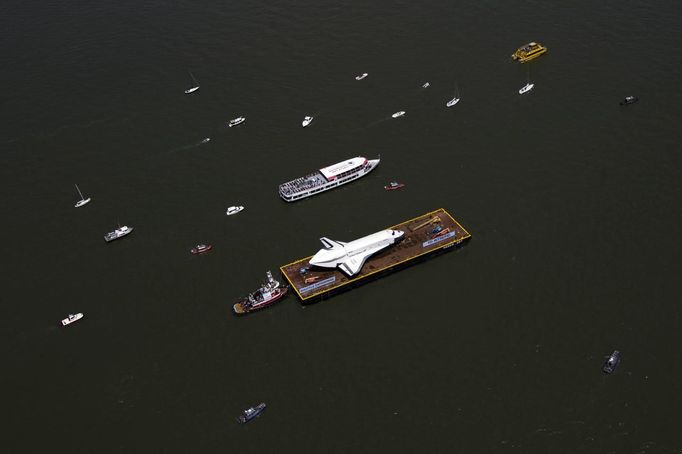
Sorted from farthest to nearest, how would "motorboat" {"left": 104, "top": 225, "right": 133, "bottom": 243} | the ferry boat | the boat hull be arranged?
the ferry boat, "motorboat" {"left": 104, "top": 225, "right": 133, "bottom": 243}, the boat hull

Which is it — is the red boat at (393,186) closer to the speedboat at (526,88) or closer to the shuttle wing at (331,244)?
the shuttle wing at (331,244)

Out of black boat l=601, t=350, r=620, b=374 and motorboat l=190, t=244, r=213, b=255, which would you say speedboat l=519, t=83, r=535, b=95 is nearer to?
black boat l=601, t=350, r=620, b=374

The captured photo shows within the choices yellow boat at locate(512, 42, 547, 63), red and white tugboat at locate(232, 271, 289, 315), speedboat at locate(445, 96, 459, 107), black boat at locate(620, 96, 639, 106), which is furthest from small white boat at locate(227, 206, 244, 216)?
black boat at locate(620, 96, 639, 106)

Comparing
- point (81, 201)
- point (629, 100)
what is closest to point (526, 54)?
point (629, 100)

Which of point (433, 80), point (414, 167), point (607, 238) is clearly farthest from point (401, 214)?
point (433, 80)

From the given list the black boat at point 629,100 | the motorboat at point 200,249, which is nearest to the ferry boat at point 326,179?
the motorboat at point 200,249

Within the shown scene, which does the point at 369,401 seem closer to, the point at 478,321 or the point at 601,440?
the point at 478,321

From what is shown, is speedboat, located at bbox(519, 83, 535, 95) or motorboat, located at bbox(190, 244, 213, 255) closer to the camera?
motorboat, located at bbox(190, 244, 213, 255)

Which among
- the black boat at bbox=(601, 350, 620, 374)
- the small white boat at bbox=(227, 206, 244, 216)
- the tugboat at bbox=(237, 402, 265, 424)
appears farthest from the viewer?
the small white boat at bbox=(227, 206, 244, 216)
